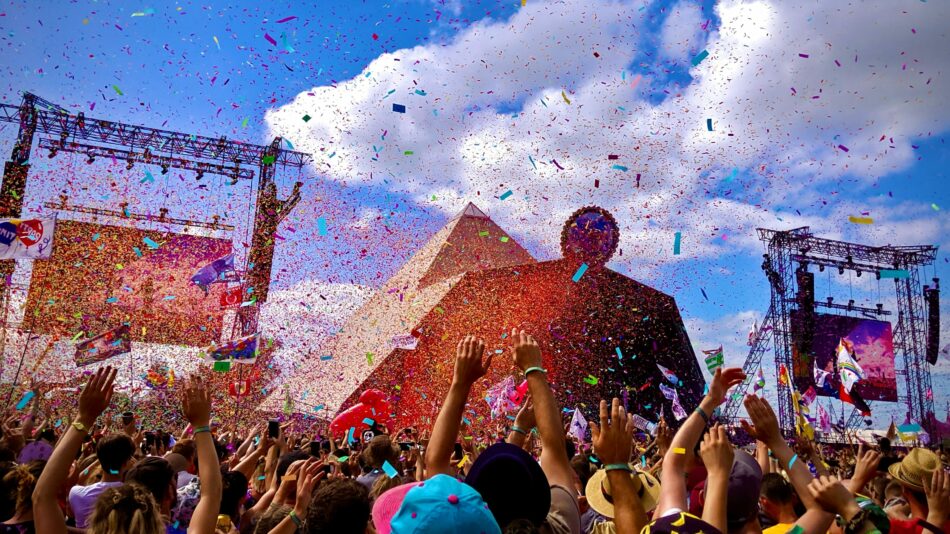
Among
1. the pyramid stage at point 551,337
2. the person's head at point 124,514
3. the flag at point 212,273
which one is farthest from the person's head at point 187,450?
the pyramid stage at point 551,337

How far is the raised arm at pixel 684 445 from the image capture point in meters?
2.42

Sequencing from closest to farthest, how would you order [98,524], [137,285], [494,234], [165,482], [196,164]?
1. [98,524]
2. [165,482]
3. [196,164]
4. [137,285]
5. [494,234]

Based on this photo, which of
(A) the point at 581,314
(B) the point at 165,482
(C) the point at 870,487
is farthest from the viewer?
(A) the point at 581,314

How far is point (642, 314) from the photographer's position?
2856 centimetres

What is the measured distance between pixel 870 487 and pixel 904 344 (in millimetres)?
35085

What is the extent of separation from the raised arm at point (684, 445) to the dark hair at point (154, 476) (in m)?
2.31

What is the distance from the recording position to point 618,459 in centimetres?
237

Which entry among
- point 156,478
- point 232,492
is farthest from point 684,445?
point 232,492

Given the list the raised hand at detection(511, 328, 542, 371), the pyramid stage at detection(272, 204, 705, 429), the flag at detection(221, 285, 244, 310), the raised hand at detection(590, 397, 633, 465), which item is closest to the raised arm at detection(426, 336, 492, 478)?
the raised hand at detection(511, 328, 542, 371)

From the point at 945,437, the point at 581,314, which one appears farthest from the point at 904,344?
the point at 581,314

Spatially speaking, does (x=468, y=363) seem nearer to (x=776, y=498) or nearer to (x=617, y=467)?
(x=617, y=467)

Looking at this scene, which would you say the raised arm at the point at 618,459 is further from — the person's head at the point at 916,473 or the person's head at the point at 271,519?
the person's head at the point at 916,473

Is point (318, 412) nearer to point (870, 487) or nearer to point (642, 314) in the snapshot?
point (642, 314)

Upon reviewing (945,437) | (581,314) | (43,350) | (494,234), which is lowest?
(945,437)
